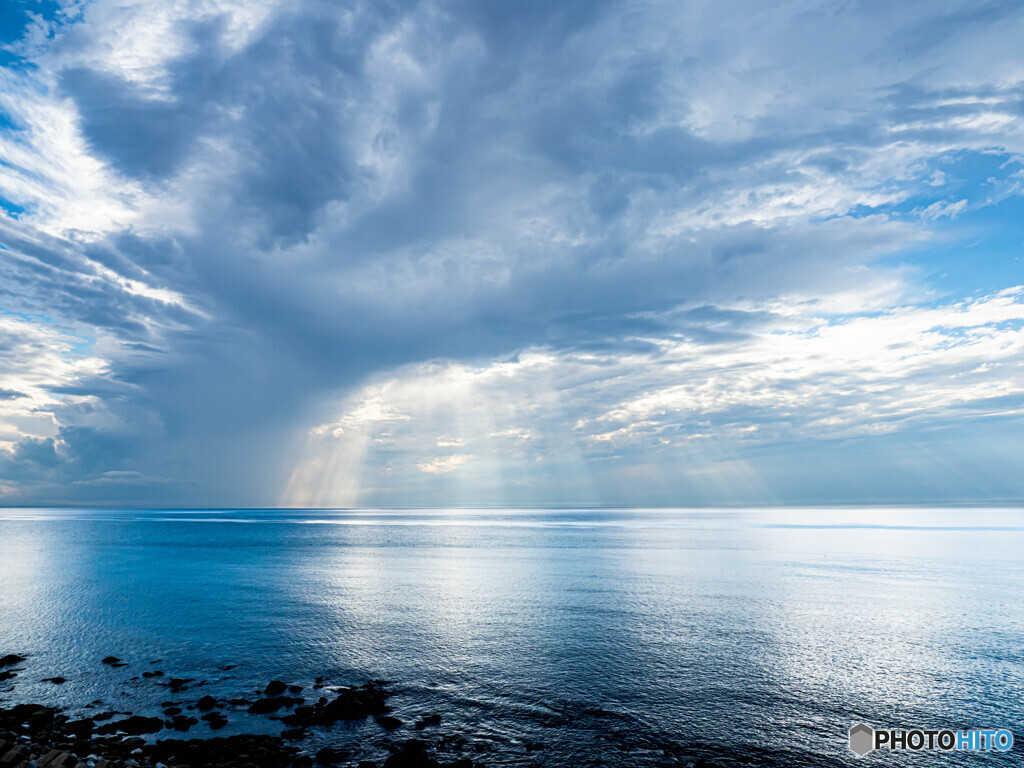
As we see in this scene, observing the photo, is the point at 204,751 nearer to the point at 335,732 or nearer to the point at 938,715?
the point at 335,732

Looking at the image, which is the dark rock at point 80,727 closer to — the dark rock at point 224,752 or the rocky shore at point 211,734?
the rocky shore at point 211,734

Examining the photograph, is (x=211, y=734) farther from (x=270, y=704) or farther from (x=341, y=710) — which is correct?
(x=341, y=710)

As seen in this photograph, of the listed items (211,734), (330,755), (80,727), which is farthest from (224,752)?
(80,727)

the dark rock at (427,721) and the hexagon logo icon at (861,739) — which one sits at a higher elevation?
the hexagon logo icon at (861,739)

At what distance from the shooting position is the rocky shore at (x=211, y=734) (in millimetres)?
21797

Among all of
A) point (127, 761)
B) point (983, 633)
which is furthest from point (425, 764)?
point (983, 633)

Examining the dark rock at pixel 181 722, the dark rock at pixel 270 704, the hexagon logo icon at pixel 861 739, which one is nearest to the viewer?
the hexagon logo icon at pixel 861 739

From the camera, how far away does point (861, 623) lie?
45.7m

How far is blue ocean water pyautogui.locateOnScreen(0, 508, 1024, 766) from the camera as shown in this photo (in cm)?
2562

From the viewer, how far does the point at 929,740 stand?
81.0ft

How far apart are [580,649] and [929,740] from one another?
64.0 ft

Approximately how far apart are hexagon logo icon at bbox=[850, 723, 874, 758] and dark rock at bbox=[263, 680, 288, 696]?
28982 mm

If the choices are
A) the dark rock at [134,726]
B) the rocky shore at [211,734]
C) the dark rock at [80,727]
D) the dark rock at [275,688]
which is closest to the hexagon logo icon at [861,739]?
the rocky shore at [211,734]

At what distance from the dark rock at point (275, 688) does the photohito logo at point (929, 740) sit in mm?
28982
